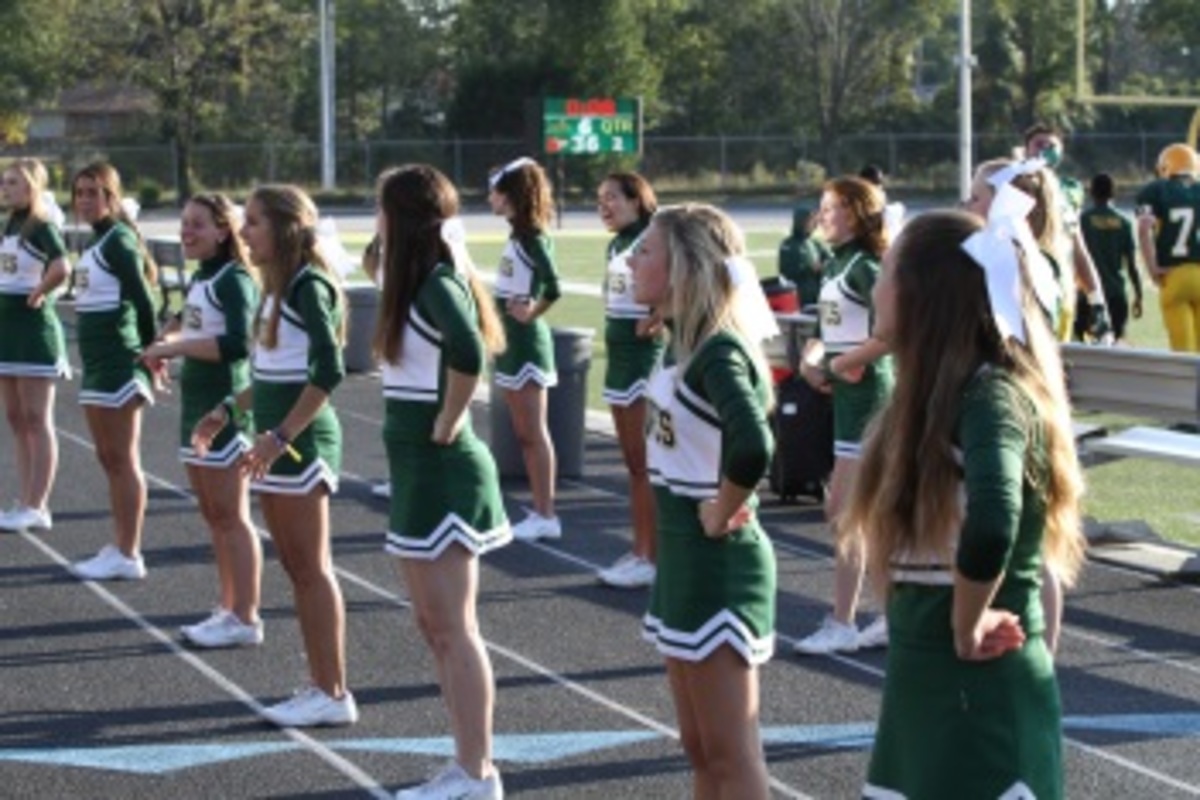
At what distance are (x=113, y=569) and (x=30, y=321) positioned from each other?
62.8 inches

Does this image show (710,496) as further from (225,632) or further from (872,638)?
(225,632)

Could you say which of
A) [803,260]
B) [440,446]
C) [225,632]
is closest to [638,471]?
[225,632]

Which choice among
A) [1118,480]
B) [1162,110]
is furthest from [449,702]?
[1162,110]

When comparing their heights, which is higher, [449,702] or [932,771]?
[932,771]

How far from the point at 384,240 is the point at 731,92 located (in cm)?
6217

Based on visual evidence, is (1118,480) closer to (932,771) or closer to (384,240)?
(384,240)

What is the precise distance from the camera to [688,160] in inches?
2451

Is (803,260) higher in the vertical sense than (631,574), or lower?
higher

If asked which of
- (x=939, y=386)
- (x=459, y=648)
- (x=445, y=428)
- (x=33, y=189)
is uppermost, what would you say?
(x=33, y=189)

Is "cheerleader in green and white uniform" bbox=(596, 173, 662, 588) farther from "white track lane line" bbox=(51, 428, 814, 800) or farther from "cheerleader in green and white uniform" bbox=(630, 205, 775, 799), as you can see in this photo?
"cheerleader in green and white uniform" bbox=(630, 205, 775, 799)

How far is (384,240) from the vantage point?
6.92 meters

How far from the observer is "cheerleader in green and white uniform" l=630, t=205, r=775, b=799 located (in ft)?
18.3

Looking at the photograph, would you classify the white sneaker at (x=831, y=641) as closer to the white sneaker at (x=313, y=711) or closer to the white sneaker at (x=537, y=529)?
the white sneaker at (x=313, y=711)

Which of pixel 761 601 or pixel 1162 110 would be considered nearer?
pixel 761 601
